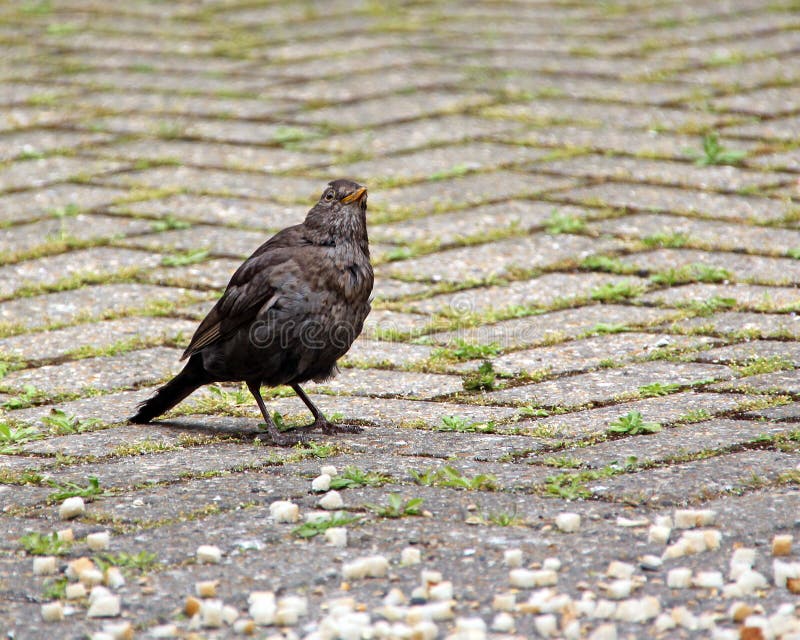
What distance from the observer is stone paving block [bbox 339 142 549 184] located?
25.4 ft

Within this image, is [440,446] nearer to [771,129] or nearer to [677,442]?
[677,442]

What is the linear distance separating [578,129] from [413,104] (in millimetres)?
1214

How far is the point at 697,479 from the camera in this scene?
3.84 meters

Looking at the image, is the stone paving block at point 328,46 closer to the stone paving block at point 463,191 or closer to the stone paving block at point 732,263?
the stone paving block at point 463,191

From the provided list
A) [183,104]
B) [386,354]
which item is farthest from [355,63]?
[386,354]

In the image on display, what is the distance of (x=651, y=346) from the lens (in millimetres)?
5383

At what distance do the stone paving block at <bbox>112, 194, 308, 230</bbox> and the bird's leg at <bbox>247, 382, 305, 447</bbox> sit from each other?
7.38ft

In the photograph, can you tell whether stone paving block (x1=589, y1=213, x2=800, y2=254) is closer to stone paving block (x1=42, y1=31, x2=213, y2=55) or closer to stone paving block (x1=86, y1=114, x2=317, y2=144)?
stone paving block (x1=86, y1=114, x2=317, y2=144)

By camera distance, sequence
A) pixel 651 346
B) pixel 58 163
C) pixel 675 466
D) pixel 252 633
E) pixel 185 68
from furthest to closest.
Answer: pixel 185 68, pixel 58 163, pixel 651 346, pixel 675 466, pixel 252 633

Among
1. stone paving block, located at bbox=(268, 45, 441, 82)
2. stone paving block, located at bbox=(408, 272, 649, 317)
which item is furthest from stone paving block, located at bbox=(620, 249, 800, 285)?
stone paving block, located at bbox=(268, 45, 441, 82)

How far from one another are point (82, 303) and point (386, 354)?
1474mm

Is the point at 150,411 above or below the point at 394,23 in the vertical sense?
below

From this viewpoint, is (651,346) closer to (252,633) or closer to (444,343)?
(444,343)

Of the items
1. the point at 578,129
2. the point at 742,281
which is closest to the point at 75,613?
the point at 742,281
